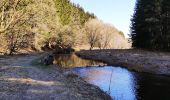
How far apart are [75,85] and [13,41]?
31678mm

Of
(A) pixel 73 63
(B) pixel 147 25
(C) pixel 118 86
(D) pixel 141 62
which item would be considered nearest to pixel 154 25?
Result: (B) pixel 147 25

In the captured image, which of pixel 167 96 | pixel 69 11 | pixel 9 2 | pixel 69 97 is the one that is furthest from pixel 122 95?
pixel 69 11

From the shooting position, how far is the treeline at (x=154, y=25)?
70.8 meters

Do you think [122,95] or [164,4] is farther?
[164,4]

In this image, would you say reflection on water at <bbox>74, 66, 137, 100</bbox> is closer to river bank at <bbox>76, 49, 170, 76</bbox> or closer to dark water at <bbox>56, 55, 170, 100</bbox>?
dark water at <bbox>56, 55, 170, 100</bbox>

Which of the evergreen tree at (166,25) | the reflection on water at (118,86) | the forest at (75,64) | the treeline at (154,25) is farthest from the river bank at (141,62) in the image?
the treeline at (154,25)

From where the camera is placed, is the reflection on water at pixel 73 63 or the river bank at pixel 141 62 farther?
the reflection on water at pixel 73 63

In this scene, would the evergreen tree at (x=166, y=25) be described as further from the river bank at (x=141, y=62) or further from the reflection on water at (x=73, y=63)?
the reflection on water at (x=73, y=63)

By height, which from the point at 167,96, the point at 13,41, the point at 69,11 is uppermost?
the point at 69,11

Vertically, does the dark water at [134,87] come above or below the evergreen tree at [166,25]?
below

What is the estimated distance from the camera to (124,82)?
A: 3403 centimetres

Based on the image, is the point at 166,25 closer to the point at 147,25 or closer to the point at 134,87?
the point at 147,25

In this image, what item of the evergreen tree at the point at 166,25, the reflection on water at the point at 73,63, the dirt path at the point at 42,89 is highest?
the evergreen tree at the point at 166,25

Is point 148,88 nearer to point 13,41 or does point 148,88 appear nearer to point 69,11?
point 13,41
